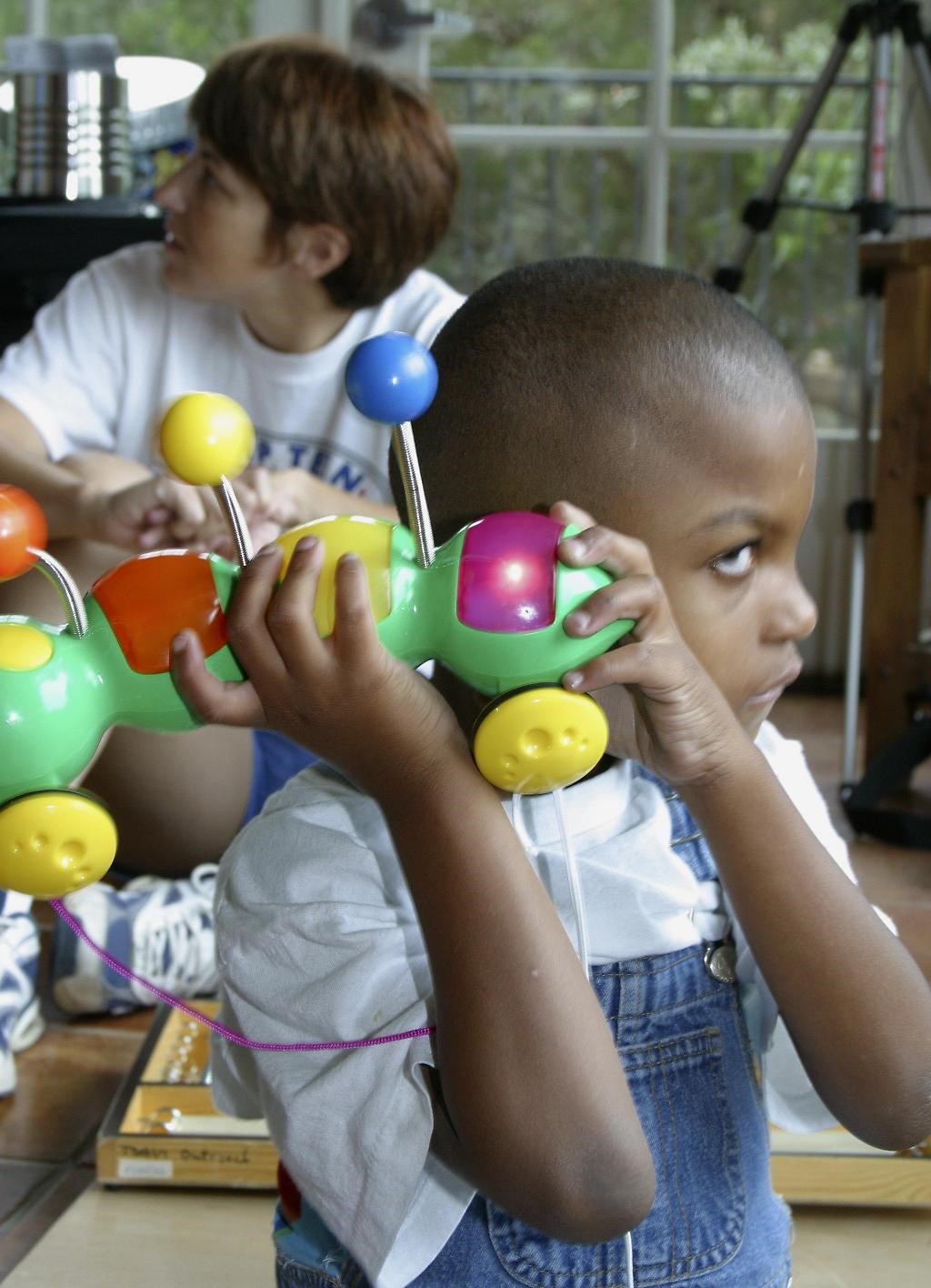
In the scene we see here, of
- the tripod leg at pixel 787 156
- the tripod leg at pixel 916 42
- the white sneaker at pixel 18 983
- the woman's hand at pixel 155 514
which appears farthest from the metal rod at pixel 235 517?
the tripod leg at pixel 916 42

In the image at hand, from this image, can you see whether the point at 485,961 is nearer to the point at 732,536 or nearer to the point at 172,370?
the point at 732,536

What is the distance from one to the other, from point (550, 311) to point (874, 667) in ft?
5.37

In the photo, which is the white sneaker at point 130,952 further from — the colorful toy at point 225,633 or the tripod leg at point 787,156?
the tripod leg at point 787,156

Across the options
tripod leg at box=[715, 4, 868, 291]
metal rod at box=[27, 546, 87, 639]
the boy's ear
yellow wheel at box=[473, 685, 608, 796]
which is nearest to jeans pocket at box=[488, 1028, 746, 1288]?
yellow wheel at box=[473, 685, 608, 796]

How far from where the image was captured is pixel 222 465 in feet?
1.69

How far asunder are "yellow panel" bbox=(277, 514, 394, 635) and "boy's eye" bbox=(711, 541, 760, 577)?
17 centimetres

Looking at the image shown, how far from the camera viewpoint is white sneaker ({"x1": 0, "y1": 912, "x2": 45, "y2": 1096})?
48.8 inches

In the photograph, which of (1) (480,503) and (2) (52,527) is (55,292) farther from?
(1) (480,503)

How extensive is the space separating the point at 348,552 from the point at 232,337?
1.18m

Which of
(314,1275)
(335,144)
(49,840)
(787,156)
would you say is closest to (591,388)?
(49,840)

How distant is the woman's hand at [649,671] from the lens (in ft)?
1.74

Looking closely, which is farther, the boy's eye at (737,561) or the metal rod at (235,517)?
the boy's eye at (737,561)

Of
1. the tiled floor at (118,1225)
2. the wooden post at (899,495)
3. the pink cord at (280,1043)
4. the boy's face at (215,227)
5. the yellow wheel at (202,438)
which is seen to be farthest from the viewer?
the wooden post at (899,495)

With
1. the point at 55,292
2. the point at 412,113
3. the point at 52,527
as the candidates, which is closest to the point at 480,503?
the point at 52,527
